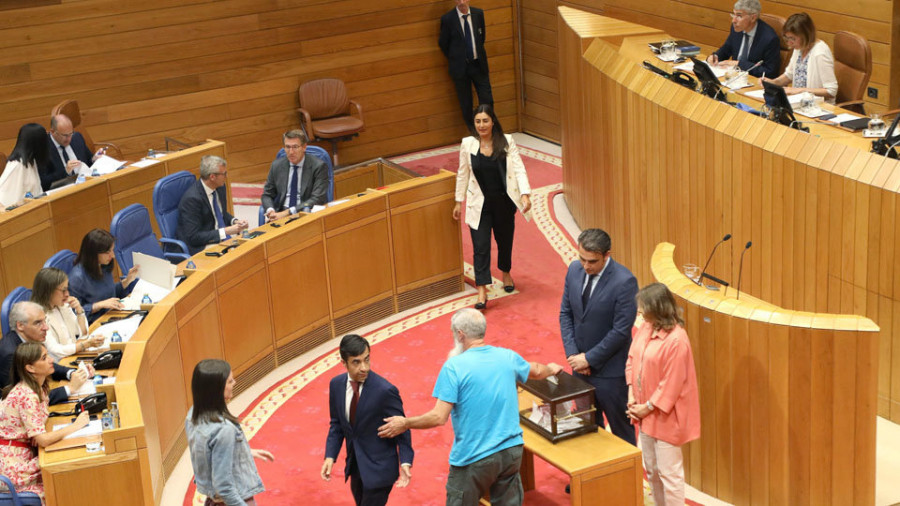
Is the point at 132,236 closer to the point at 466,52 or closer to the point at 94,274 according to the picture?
the point at 94,274

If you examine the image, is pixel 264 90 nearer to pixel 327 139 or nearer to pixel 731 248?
pixel 327 139

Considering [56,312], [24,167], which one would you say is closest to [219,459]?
[56,312]

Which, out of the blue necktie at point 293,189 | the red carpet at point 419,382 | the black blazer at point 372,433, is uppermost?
the blue necktie at point 293,189

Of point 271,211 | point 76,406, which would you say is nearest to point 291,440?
point 76,406

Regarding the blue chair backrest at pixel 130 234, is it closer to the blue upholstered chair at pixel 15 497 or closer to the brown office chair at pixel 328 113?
the blue upholstered chair at pixel 15 497

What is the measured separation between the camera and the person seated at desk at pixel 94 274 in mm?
6945

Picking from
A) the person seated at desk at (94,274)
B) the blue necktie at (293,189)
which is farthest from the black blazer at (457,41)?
the person seated at desk at (94,274)

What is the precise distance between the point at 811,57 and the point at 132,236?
17.0ft

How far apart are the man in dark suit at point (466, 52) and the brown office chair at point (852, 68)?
16.5 ft

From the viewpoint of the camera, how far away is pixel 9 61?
10.8 metres

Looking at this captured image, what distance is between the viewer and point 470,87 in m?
12.8

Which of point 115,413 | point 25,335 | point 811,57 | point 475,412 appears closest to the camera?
point 475,412

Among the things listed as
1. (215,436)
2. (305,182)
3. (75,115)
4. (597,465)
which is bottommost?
(597,465)

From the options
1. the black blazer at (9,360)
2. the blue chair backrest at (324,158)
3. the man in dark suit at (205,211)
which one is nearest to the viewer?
the black blazer at (9,360)
